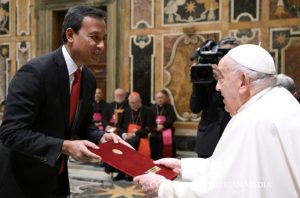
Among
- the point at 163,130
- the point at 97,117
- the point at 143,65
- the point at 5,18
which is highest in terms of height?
the point at 5,18

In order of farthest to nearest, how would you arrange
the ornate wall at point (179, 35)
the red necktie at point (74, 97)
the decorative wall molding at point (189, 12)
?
the decorative wall molding at point (189, 12)
the ornate wall at point (179, 35)
the red necktie at point (74, 97)

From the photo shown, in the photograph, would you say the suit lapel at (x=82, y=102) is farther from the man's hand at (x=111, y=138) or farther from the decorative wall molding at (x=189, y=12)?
the decorative wall molding at (x=189, y=12)

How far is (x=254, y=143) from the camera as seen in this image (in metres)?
1.96

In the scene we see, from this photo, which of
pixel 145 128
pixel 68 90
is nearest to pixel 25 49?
pixel 145 128

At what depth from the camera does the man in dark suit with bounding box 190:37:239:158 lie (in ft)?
11.6

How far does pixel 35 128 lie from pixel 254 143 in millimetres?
1183

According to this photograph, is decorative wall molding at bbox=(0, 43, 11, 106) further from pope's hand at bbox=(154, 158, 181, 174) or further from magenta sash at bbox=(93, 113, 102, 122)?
pope's hand at bbox=(154, 158, 181, 174)

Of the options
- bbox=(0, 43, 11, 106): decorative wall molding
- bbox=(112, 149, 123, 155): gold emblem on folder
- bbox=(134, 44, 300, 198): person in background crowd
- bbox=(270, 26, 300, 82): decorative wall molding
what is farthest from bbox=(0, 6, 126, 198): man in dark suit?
bbox=(0, 43, 11, 106): decorative wall molding

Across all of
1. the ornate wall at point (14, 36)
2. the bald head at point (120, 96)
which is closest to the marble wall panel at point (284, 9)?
the bald head at point (120, 96)

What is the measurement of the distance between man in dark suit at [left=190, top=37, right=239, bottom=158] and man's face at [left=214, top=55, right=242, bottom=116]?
1.33 m

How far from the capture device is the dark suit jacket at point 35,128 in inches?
88.5

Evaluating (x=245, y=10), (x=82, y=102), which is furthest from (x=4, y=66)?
(x=82, y=102)

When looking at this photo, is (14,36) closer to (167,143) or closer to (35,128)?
(167,143)

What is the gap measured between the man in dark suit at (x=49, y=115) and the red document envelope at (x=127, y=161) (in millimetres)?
83
